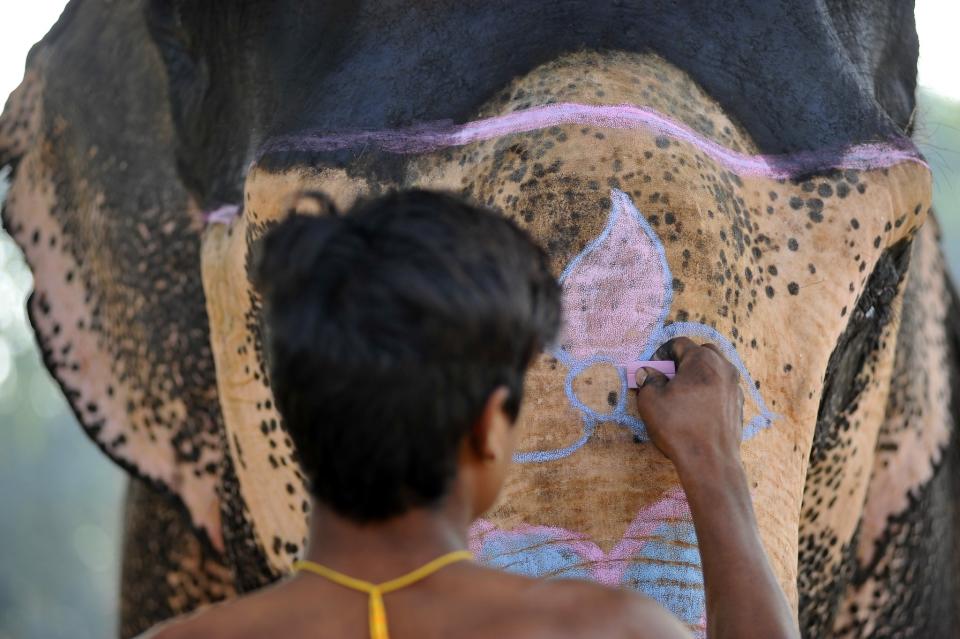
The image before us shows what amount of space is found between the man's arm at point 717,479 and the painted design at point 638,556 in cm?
5

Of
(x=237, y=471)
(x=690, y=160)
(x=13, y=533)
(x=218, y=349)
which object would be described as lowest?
(x=13, y=533)

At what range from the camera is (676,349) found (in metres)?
1.81

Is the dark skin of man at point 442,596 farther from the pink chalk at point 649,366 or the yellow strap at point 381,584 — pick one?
the pink chalk at point 649,366

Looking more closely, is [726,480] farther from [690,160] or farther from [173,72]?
[173,72]

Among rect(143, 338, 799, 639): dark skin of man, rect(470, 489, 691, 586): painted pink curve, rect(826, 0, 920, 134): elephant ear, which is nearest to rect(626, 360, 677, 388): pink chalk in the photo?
rect(470, 489, 691, 586): painted pink curve

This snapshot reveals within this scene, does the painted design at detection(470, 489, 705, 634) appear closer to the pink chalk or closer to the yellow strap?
the pink chalk

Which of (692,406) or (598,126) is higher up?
(598,126)

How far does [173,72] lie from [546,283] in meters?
1.61

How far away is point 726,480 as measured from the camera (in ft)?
5.69

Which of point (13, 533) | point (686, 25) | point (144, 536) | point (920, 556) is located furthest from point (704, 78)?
point (13, 533)

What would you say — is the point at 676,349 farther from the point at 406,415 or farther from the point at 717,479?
the point at 406,415

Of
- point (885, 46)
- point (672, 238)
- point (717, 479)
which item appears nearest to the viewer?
point (717, 479)

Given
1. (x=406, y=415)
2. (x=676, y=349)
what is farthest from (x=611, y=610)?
(x=676, y=349)

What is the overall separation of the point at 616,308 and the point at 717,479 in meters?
0.22
